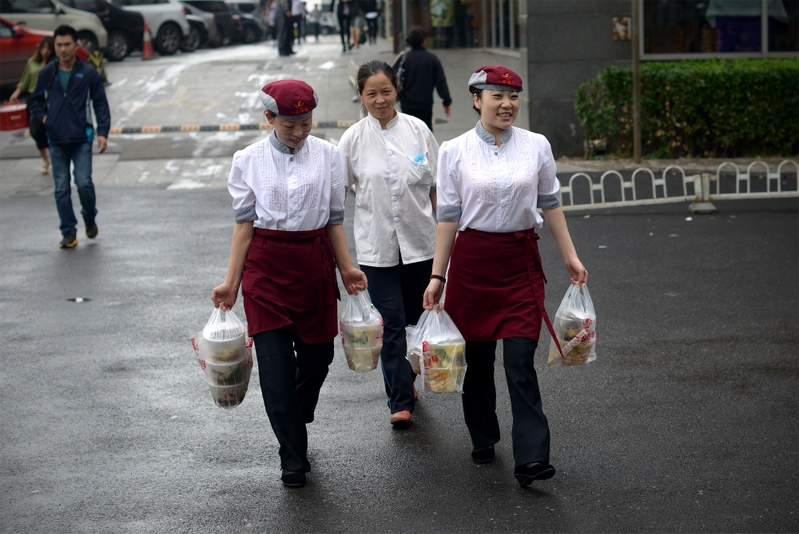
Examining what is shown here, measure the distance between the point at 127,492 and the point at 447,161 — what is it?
6.67 feet

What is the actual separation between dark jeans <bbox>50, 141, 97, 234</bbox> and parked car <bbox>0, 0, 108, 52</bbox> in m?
13.5

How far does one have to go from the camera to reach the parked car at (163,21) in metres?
28.4

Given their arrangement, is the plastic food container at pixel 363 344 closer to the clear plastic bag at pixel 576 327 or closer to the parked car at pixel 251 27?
the clear plastic bag at pixel 576 327

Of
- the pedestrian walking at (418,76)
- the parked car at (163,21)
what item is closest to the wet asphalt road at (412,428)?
the pedestrian walking at (418,76)

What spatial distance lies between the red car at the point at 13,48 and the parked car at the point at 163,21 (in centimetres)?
785

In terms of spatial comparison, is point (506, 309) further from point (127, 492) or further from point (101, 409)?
point (101, 409)

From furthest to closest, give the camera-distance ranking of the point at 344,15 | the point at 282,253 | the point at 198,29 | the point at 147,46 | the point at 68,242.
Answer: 1. the point at 198,29
2. the point at 344,15
3. the point at 147,46
4. the point at 68,242
5. the point at 282,253

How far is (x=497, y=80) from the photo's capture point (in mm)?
4555

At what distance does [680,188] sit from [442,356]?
854 centimetres

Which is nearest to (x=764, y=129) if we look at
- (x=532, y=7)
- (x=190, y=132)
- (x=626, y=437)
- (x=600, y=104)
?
(x=600, y=104)

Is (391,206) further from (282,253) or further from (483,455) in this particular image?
(483,455)

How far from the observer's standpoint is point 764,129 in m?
14.2

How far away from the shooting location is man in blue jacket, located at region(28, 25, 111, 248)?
32.5 ft

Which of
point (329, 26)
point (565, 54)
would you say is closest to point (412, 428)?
point (565, 54)
